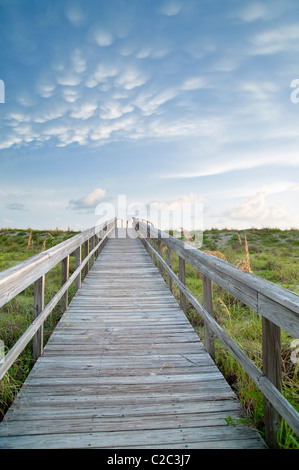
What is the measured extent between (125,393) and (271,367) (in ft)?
3.95

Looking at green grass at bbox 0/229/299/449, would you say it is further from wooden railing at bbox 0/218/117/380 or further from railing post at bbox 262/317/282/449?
wooden railing at bbox 0/218/117/380

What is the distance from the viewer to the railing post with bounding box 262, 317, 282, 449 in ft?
6.21

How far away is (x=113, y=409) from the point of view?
2266mm

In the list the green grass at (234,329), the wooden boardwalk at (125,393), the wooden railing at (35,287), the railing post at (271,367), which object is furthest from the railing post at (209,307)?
the wooden railing at (35,287)

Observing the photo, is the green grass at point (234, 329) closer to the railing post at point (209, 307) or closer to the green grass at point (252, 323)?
the green grass at point (252, 323)

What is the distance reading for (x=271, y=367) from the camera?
6.28 feet

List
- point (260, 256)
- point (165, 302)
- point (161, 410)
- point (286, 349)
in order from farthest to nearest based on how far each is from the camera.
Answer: point (260, 256) < point (165, 302) < point (286, 349) < point (161, 410)

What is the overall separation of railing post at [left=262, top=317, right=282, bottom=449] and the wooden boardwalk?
0.11 m

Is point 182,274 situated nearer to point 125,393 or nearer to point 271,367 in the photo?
point 125,393

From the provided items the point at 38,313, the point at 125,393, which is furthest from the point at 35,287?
the point at 125,393

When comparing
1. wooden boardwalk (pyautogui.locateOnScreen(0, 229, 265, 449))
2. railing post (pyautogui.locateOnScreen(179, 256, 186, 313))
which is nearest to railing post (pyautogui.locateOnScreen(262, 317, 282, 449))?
wooden boardwalk (pyautogui.locateOnScreen(0, 229, 265, 449))

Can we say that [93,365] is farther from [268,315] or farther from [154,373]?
[268,315]
